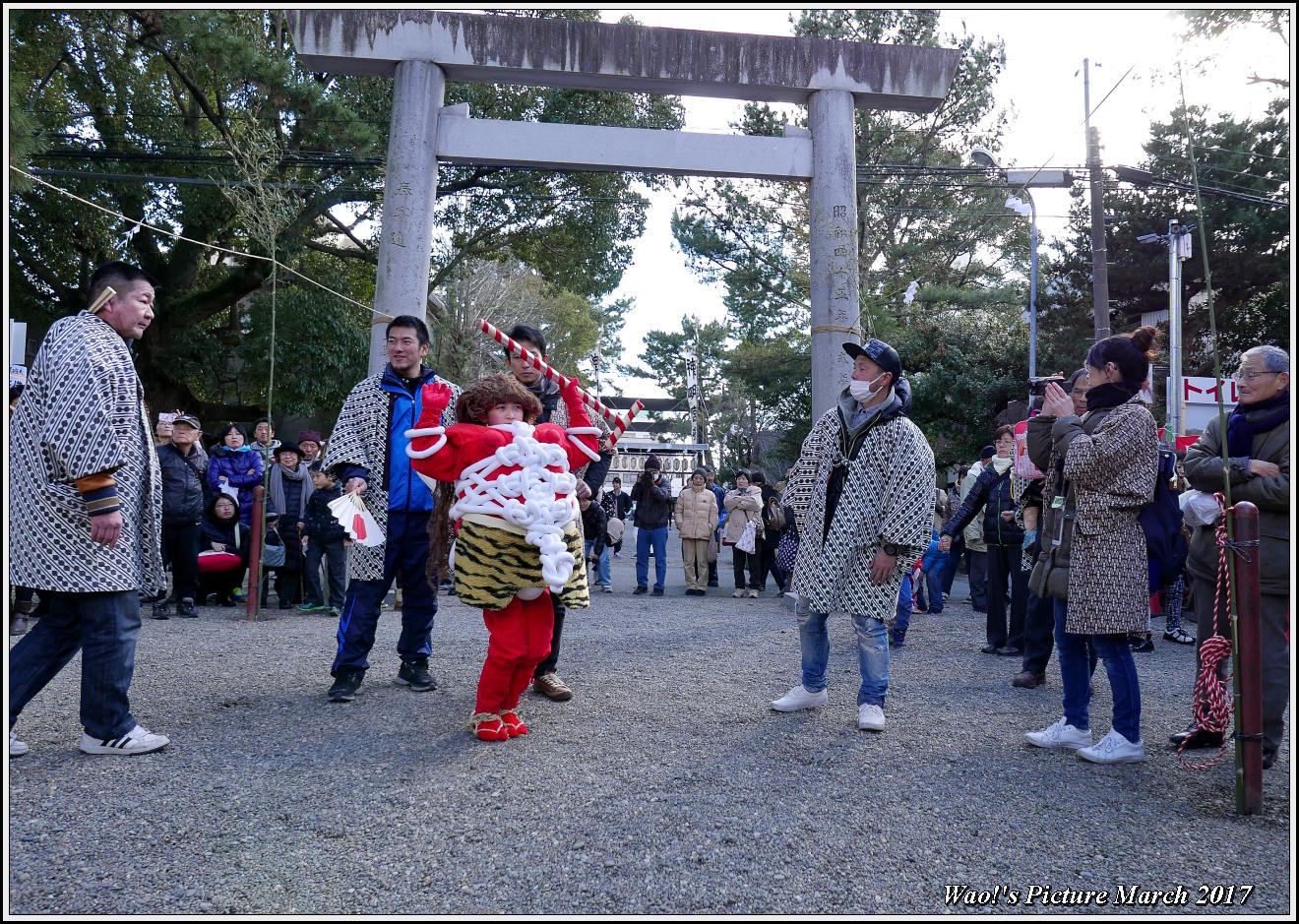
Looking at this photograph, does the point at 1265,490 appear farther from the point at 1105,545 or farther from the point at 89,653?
the point at 89,653

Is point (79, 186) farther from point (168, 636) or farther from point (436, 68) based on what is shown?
point (168, 636)

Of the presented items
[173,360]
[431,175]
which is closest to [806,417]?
[173,360]

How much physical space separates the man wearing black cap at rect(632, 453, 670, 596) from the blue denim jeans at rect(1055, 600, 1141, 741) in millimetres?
7648

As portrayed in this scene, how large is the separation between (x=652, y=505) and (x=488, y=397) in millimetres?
7701

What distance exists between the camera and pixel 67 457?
328 centimetres

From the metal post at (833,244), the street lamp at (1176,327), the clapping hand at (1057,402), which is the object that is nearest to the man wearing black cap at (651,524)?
the metal post at (833,244)

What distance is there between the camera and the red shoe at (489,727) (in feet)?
12.7

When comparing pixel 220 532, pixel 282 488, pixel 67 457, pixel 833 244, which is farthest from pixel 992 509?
pixel 220 532

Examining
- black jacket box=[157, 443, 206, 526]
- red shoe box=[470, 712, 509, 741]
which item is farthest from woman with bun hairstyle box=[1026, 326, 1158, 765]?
black jacket box=[157, 443, 206, 526]

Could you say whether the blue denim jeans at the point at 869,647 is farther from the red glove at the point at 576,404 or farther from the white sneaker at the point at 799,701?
the red glove at the point at 576,404

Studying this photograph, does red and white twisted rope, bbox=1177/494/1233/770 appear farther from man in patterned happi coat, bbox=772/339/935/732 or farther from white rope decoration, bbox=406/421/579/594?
white rope decoration, bbox=406/421/579/594

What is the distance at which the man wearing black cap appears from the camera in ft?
37.9

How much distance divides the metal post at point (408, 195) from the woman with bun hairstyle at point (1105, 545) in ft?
21.6

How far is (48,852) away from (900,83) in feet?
30.9
